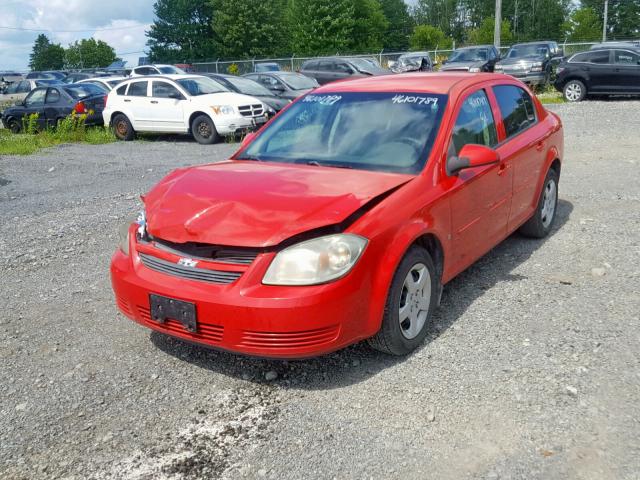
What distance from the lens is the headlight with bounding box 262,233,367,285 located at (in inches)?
128

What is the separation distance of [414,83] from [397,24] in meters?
94.6

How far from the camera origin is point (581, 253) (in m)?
5.67

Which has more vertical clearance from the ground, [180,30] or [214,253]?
[180,30]

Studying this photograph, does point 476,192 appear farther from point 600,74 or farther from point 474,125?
point 600,74

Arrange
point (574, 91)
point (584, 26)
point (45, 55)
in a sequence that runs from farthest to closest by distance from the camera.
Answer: point (45, 55) → point (584, 26) → point (574, 91)

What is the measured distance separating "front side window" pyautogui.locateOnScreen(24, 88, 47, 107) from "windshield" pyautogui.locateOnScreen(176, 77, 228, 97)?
576 centimetres

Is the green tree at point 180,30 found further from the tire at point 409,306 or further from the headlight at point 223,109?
the tire at point 409,306

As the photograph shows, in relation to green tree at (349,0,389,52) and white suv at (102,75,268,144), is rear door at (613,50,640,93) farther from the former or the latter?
green tree at (349,0,389,52)

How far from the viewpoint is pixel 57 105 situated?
59.8 ft

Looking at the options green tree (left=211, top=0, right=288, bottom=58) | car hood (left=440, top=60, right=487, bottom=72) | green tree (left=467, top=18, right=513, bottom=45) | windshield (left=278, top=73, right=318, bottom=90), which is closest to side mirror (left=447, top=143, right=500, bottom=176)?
windshield (left=278, top=73, right=318, bottom=90)

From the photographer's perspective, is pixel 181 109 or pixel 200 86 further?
pixel 200 86

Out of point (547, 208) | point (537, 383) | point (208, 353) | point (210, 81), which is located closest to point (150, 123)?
point (210, 81)

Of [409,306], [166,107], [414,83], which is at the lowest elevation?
[409,306]

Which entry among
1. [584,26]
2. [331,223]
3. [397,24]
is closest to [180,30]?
[397,24]
